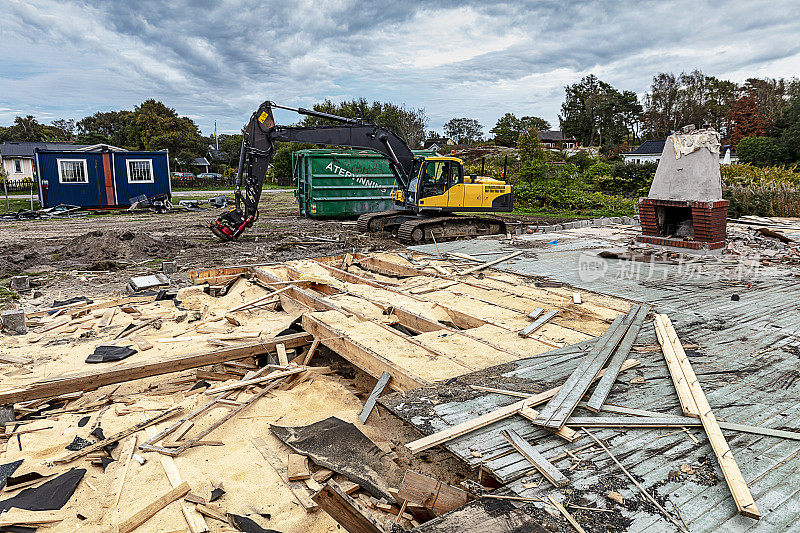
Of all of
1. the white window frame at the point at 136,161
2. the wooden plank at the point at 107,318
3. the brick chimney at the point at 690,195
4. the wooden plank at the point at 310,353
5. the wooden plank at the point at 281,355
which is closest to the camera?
the wooden plank at the point at 281,355

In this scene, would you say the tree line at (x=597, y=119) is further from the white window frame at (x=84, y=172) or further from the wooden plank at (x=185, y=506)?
the wooden plank at (x=185, y=506)

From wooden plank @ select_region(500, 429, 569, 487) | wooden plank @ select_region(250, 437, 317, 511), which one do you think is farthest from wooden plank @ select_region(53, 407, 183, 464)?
wooden plank @ select_region(500, 429, 569, 487)

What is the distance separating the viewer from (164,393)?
18.2 ft

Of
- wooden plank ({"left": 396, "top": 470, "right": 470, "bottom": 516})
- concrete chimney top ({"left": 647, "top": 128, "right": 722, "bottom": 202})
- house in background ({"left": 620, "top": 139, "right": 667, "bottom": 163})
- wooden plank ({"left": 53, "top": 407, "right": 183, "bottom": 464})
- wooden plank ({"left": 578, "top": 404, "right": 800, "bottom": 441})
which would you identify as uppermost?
house in background ({"left": 620, "top": 139, "right": 667, "bottom": 163})

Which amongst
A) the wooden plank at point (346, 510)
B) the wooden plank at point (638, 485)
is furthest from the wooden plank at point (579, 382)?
the wooden plank at point (346, 510)

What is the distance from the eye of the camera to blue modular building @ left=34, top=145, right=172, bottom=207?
23.8m

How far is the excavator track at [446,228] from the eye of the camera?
1502cm

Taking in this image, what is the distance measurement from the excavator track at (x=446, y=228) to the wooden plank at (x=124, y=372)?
9.25 m

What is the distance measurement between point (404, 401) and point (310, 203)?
17871mm

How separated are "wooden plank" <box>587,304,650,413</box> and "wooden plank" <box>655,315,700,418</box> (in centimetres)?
24

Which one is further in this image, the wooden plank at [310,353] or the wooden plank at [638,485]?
the wooden plank at [310,353]

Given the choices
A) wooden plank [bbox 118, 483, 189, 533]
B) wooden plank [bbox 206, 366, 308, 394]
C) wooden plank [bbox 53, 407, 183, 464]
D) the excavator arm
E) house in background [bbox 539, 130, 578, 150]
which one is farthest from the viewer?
house in background [bbox 539, 130, 578, 150]

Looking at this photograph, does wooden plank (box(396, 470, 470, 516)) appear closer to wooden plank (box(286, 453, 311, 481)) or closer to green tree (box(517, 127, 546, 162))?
wooden plank (box(286, 453, 311, 481))

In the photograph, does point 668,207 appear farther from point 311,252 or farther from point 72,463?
point 72,463
